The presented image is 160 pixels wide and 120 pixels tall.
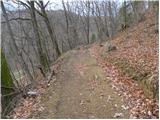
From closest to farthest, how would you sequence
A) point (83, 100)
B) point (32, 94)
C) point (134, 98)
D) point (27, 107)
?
point (134, 98), point (83, 100), point (27, 107), point (32, 94)

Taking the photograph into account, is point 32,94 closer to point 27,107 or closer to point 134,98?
point 27,107

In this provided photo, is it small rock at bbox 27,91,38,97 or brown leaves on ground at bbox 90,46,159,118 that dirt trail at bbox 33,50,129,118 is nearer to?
brown leaves on ground at bbox 90,46,159,118

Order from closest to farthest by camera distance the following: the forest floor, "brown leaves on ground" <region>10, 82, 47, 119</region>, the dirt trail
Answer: the forest floor → the dirt trail → "brown leaves on ground" <region>10, 82, 47, 119</region>

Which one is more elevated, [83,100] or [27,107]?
[83,100]

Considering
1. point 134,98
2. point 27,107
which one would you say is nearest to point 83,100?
→ point 134,98

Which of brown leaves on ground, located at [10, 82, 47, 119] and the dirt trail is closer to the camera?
the dirt trail

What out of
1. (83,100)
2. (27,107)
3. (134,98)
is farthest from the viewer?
(27,107)

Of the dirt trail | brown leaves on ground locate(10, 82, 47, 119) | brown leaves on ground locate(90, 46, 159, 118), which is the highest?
brown leaves on ground locate(90, 46, 159, 118)

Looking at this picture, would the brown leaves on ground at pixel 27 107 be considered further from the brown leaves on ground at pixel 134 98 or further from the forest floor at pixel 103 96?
the brown leaves on ground at pixel 134 98

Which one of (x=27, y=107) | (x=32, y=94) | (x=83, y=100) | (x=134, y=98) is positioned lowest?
(x=27, y=107)

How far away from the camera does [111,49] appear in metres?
20.1

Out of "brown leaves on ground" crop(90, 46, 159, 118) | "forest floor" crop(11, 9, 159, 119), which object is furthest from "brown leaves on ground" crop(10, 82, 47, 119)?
"brown leaves on ground" crop(90, 46, 159, 118)

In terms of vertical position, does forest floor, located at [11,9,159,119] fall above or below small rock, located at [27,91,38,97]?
above

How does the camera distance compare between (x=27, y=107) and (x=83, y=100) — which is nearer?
(x=83, y=100)
